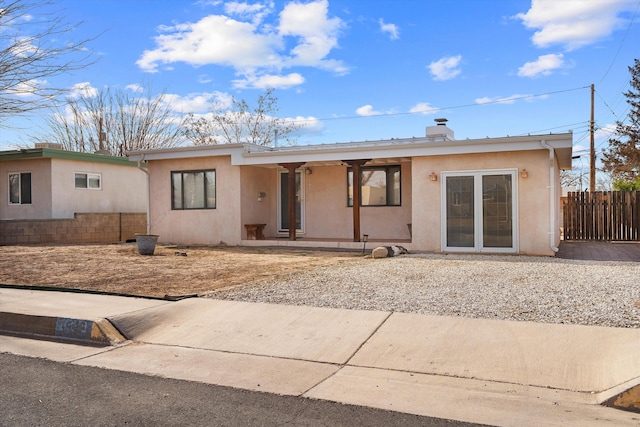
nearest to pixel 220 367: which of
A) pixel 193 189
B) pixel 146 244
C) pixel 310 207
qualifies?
pixel 146 244

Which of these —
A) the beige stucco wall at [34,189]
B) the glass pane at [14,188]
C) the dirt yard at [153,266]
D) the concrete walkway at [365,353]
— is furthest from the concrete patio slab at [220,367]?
the glass pane at [14,188]

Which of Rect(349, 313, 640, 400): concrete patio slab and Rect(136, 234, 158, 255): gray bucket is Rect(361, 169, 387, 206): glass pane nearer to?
Rect(136, 234, 158, 255): gray bucket

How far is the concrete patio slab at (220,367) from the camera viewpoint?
4.93 metres

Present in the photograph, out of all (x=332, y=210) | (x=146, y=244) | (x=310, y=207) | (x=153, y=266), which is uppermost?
(x=310, y=207)

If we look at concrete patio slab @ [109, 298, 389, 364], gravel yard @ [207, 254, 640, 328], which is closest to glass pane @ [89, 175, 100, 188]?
gravel yard @ [207, 254, 640, 328]

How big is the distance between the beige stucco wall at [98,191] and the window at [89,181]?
0.13 meters

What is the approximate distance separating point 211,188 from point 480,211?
331 inches

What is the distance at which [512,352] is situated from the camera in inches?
217

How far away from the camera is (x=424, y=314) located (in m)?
6.86

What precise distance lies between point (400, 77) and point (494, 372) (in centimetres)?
1888

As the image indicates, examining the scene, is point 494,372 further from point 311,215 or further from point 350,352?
point 311,215

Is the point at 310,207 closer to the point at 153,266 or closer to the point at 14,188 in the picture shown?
the point at 153,266

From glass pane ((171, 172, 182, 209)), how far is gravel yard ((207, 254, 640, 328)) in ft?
27.4

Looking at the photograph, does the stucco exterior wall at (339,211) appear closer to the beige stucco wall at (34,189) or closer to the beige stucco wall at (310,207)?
the beige stucco wall at (310,207)
